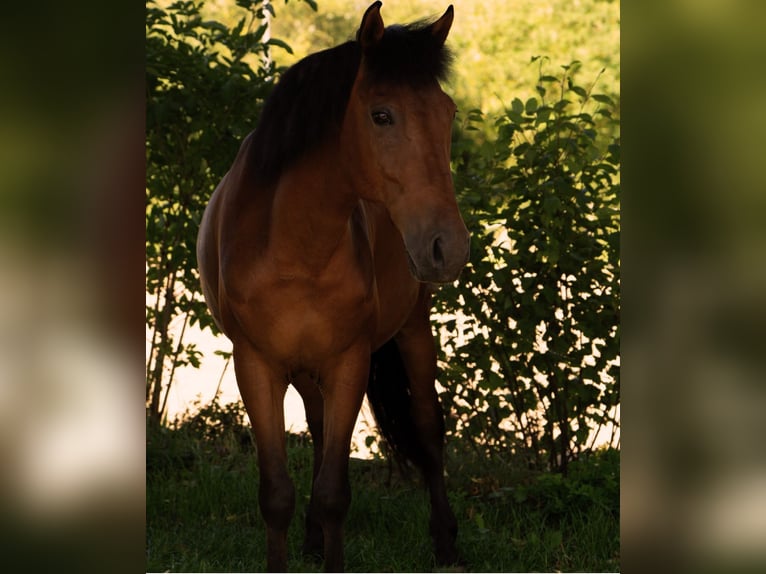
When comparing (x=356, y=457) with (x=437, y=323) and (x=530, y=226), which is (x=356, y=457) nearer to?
(x=437, y=323)

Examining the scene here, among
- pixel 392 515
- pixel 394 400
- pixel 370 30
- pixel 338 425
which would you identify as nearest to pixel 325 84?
pixel 370 30

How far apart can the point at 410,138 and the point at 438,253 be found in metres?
0.36

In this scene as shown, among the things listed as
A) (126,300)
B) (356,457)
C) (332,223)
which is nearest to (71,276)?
(126,300)

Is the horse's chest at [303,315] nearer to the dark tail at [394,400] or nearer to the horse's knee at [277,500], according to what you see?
the horse's knee at [277,500]

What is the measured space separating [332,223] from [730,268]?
6.92 ft

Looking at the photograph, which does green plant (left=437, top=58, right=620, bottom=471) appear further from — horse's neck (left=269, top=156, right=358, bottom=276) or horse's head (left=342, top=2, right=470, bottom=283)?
horse's head (left=342, top=2, right=470, bottom=283)

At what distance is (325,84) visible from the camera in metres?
3.29

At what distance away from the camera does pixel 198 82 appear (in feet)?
18.0

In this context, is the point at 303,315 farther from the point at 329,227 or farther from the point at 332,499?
the point at 332,499

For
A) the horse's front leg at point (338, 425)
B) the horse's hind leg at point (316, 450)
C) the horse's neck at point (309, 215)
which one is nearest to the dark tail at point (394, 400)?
the horse's hind leg at point (316, 450)

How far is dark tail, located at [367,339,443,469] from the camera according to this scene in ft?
15.3

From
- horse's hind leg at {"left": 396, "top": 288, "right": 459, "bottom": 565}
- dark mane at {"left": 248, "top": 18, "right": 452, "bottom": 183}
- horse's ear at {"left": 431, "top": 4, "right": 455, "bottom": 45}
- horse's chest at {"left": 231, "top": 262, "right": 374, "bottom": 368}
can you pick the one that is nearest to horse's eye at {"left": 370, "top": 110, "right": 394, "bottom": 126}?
dark mane at {"left": 248, "top": 18, "right": 452, "bottom": 183}

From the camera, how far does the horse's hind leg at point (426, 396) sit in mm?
4559

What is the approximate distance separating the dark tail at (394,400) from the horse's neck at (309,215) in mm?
1272
